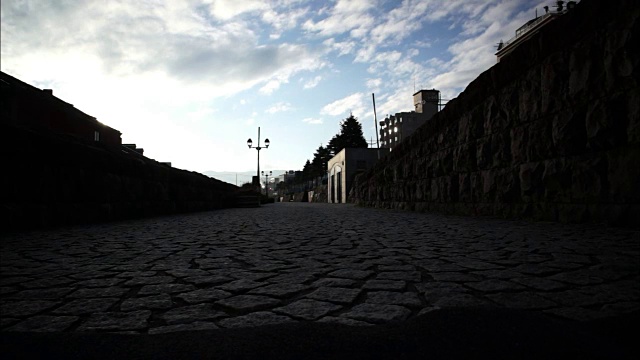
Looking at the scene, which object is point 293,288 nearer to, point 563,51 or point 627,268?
point 627,268

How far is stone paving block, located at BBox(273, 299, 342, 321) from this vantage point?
5.60 ft

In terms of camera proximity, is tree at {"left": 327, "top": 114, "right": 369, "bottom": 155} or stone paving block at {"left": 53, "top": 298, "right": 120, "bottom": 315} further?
tree at {"left": 327, "top": 114, "right": 369, "bottom": 155}

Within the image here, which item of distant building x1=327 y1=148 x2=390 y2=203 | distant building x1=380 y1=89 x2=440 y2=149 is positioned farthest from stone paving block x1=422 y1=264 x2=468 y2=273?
distant building x1=380 y1=89 x2=440 y2=149

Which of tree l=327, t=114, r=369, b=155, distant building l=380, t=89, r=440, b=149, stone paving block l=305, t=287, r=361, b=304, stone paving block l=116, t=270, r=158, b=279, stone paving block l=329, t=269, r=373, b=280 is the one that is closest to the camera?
stone paving block l=305, t=287, r=361, b=304

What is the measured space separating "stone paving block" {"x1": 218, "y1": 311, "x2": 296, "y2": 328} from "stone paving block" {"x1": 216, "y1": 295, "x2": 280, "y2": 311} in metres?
0.10

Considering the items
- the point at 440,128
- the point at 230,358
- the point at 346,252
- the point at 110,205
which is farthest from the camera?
the point at 440,128

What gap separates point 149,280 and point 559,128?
5.36 m

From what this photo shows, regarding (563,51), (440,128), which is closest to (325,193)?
(440,128)

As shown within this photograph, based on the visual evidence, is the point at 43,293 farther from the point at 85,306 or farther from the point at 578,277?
the point at 578,277

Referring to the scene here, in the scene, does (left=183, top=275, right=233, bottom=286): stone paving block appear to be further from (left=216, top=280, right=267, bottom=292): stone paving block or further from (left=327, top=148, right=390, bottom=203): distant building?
(left=327, top=148, right=390, bottom=203): distant building

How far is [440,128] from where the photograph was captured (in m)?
9.20

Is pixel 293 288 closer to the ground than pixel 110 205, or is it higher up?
closer to the ground

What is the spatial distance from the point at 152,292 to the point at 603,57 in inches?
211

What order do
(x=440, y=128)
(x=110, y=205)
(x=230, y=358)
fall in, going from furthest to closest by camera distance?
(x=440, y=128), (x=110, y=205), (x=230, y=358)
